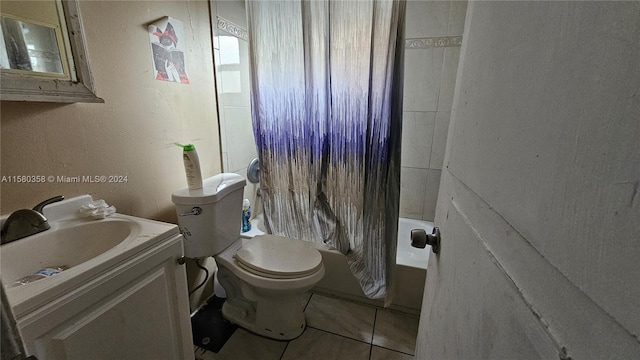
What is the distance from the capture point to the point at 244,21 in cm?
172

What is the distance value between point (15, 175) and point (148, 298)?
548 millimetres

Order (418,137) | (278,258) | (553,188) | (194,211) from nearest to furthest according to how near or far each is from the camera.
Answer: (553,188) < (194,211) < (278,258) < (418,137)

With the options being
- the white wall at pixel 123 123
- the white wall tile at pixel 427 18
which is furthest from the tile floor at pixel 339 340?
the white wall tile at pixel 427 18

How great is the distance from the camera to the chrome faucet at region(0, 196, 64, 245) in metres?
0.77

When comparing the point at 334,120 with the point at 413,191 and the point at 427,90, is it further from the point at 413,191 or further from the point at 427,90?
the point at 413,191

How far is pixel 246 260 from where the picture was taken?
134cm

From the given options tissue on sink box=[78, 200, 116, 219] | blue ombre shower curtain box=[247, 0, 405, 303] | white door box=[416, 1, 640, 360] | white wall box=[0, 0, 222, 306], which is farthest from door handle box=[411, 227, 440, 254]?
white wall box=[0, 0, 222, 306]

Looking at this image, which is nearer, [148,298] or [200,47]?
[148,298]

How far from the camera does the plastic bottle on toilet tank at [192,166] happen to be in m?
1.24

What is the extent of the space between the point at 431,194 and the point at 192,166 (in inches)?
67.7

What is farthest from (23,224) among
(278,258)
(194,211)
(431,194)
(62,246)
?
(431,194)

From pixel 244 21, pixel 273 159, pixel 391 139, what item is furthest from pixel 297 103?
pixel 244 21

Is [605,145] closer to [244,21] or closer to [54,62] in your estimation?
[54,62]

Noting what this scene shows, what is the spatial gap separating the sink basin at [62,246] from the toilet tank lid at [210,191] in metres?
0.27
